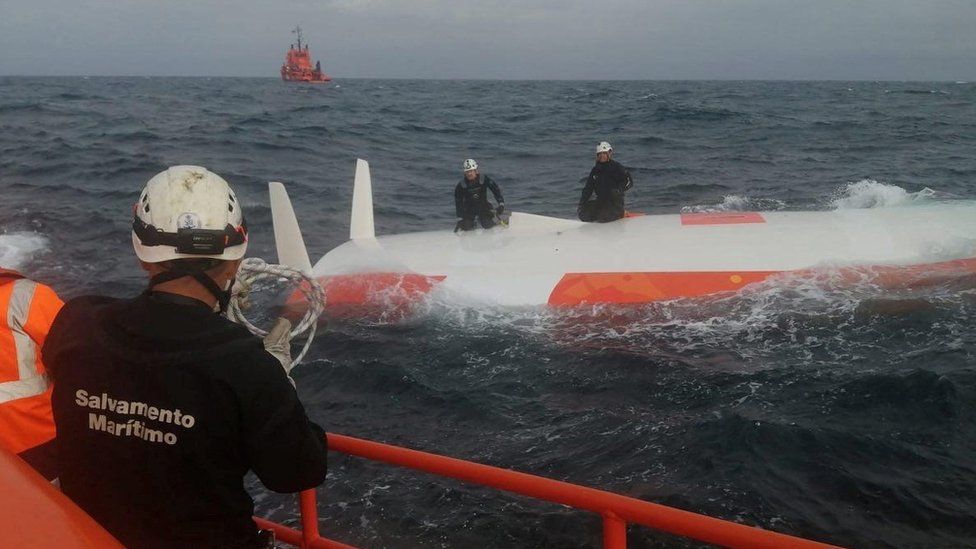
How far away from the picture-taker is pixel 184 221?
2.18m

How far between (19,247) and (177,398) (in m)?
14.7

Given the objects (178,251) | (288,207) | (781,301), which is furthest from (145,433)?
(781,301)

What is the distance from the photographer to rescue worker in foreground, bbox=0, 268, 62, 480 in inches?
98.3

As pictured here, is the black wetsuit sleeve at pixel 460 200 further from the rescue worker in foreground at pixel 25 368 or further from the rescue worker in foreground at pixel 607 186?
the rescue worker in foreground at pixel 25 368

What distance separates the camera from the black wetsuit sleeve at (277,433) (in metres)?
2.00

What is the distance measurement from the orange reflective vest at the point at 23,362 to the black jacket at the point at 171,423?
36 cm

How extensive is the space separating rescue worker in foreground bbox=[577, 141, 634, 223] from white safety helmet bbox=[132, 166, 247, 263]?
9.68 metres

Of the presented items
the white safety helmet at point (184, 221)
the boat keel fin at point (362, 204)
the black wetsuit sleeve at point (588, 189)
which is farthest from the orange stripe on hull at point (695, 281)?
the white safety helmet at point (184, 221)

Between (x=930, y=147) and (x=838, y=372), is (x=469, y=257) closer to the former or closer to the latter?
(x=838, y=372)

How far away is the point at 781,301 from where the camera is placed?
391 inches

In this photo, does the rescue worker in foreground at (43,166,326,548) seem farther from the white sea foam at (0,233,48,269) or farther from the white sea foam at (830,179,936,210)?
the white sea foam at (830,179,936,210)

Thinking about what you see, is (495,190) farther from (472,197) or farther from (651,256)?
(651,256)

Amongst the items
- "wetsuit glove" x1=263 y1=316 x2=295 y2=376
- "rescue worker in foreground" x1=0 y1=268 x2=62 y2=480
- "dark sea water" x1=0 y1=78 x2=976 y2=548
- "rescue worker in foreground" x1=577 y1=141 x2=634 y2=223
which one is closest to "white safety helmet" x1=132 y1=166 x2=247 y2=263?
"wetsuit glove" x1=263 y1=316 x2=295 y2=376

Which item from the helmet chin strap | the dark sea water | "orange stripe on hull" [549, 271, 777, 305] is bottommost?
the dark sea water
